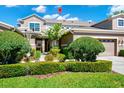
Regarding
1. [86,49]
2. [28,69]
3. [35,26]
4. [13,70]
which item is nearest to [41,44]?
[35,26]

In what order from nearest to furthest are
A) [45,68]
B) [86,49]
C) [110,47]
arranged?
[45,68]
[86,49]
[110,47]

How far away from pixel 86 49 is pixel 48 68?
259 cm

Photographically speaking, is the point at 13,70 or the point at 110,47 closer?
the point at 13,70

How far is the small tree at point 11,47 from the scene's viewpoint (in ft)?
37.0

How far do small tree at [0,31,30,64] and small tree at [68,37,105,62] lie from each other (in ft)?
9.38

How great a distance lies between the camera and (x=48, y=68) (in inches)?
467

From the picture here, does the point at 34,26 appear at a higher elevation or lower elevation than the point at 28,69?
higher

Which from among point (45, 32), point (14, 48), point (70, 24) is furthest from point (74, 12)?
point (14, 48)

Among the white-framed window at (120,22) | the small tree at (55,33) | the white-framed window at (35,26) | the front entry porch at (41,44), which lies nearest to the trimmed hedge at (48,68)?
the white-framed window at (120,22)

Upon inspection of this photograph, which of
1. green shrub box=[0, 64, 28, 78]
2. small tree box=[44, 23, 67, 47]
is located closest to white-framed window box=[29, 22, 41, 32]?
small tree box=[44, 23, 67, 47]

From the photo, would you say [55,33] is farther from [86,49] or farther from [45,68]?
[45,68]
